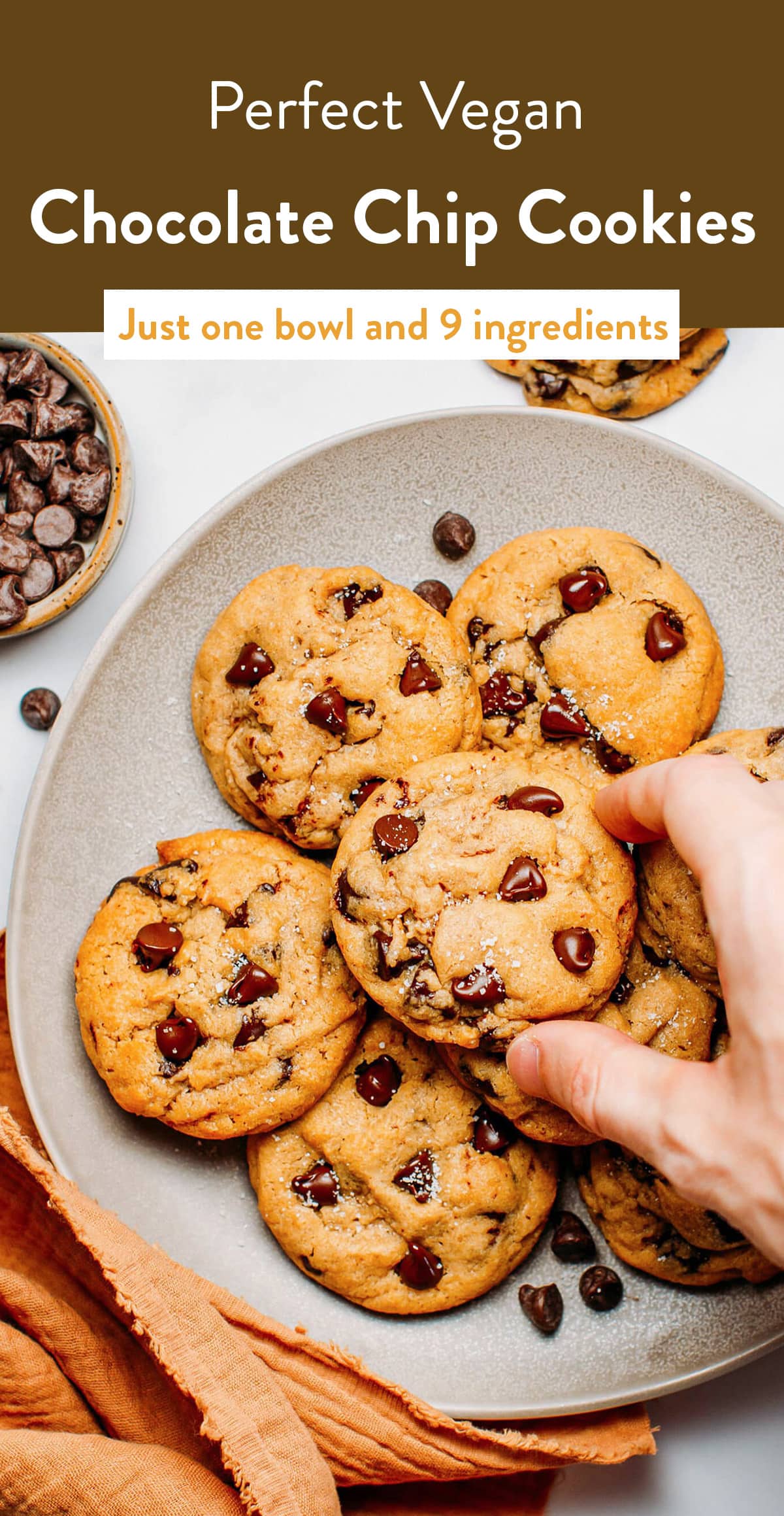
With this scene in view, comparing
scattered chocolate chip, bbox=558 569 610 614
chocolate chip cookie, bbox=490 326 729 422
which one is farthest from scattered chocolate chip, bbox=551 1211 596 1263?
chocolate chip cookie, bbox=490 326 729 422

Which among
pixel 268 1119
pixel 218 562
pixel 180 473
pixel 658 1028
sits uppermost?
pixel 180 473

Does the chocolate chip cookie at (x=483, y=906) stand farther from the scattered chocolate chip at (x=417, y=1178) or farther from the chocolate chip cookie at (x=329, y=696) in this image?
the scattered chocolate chip at (x=417, y=1178)

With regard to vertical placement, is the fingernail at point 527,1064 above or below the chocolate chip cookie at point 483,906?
below

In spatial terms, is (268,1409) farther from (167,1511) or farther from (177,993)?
(177,993)

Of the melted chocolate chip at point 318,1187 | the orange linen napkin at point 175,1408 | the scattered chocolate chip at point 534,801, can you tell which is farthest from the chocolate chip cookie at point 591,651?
the orange linen napkin at point 175,1408

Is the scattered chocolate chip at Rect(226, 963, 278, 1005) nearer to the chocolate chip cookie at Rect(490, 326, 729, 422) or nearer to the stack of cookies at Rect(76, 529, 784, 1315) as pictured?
the stack of cookies at Rect(76, 529, 784, 1315)

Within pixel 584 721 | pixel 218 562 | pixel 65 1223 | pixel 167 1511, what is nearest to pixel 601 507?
pixel 584 721
